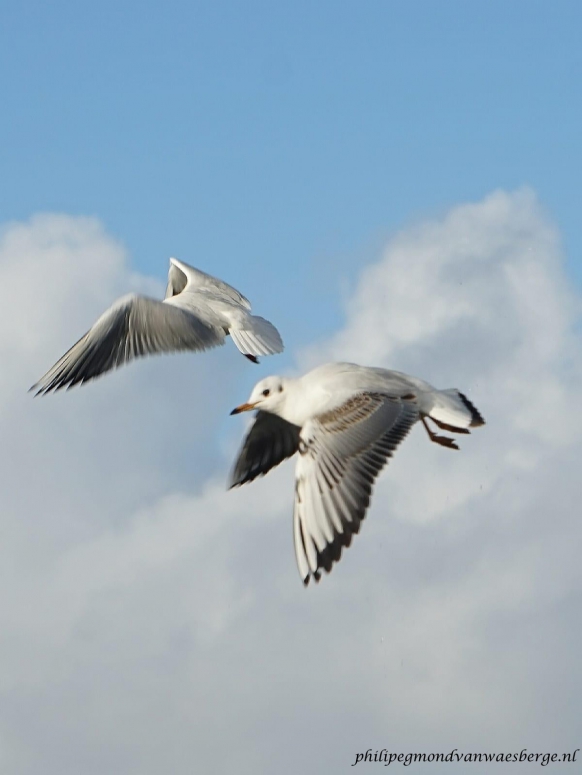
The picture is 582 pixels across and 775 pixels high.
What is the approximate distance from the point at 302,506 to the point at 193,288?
215 inches

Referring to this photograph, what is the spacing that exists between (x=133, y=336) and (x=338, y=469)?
14.3 ft

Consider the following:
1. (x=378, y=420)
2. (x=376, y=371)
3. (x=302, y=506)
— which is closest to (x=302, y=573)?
(x=302, y=506)

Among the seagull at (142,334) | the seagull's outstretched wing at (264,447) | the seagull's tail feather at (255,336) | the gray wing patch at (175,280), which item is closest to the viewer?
the seagull's outstretched wing at (264,447)

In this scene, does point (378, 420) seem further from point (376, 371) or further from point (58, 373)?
point (58, 373)

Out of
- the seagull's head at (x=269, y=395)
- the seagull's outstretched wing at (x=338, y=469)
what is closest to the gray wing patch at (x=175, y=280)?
the seagull's head at (x=269, y=395)

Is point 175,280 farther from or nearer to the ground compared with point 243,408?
farther from the ground

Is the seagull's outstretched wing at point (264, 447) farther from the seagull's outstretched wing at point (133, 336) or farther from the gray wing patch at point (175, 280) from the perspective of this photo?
the gray wing patch at point (175, 280)

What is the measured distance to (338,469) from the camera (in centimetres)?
862

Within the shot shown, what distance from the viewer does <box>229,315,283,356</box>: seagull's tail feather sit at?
39.0 feet

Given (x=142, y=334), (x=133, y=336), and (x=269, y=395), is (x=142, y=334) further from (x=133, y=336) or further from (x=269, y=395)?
(x=269, y=395)

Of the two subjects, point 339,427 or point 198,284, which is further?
point 198,284

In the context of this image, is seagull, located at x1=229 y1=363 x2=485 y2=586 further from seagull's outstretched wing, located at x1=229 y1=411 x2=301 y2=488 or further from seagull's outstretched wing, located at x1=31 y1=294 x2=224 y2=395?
seagull's outstretched wing, located at x1=31 y1=294 x2=224 y2=395

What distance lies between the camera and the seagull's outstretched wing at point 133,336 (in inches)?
487

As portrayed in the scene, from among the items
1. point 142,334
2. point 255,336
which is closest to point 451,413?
point 255,336
